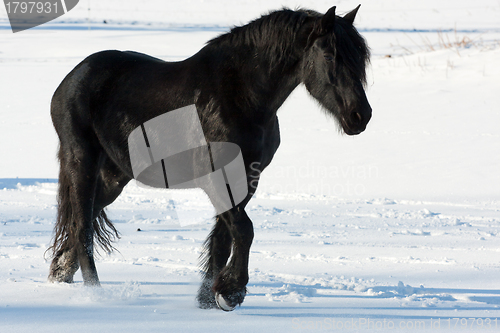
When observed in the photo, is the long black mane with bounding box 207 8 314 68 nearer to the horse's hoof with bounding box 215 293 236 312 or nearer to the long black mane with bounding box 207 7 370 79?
the long black mane with bounding box 207 7 370 79

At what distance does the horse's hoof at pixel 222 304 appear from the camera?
3039 millimetres

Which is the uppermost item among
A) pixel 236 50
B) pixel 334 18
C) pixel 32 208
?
pixel 334 18

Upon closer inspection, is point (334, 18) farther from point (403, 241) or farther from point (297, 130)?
point (297, 130)

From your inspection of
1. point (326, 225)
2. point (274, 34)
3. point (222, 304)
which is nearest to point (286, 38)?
point (274, 34)

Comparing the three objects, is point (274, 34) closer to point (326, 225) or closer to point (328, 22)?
point (328, 22)

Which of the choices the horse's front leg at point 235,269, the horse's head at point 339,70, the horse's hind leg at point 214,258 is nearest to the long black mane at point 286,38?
the horse's head at point 339,70

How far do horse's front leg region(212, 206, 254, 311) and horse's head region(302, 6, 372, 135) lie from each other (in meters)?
0.81

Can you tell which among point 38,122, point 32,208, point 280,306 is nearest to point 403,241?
point 280,306

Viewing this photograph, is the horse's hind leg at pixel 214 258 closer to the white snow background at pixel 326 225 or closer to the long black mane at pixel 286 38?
the white snow background at pixel 326 225

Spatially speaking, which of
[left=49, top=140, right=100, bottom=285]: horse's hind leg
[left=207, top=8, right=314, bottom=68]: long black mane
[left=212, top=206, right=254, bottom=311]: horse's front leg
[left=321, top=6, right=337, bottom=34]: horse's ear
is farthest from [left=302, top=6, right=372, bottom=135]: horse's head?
[left=49, top=140, right=100, bottom=285]: horse's hind leg

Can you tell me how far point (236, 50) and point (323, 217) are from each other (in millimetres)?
3381

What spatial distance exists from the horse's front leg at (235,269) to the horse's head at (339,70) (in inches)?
31.9

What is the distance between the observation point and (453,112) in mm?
10984

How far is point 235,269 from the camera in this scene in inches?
120
